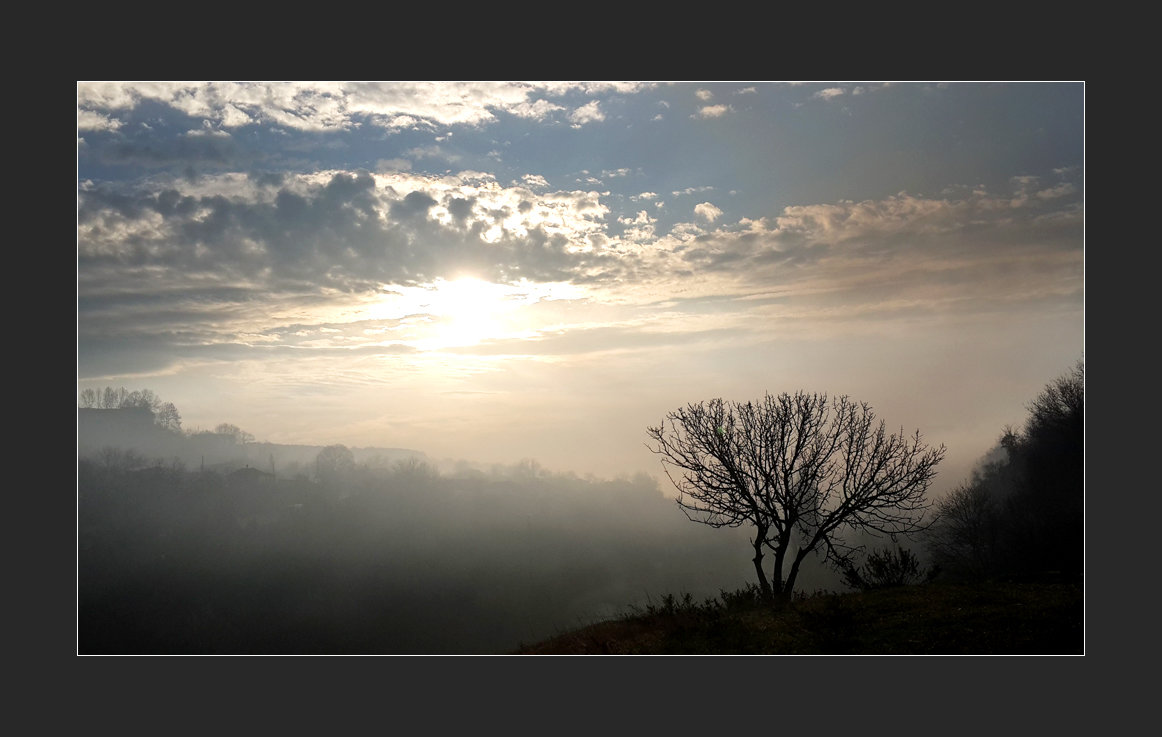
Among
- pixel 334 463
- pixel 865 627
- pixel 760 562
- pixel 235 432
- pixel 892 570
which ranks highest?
pixel 235 432

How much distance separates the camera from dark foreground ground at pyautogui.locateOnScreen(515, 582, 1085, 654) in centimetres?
992

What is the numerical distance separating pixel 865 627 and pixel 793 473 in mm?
3290

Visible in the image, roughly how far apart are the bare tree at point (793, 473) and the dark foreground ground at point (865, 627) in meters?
1.40

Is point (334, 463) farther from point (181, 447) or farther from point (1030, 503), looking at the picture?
point (1030, 503)

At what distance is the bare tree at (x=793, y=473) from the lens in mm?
12477

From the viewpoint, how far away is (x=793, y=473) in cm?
1295

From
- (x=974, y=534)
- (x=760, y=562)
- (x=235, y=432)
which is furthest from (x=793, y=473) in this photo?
(x=974, y=534)

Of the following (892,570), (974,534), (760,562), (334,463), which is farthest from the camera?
(974,534)

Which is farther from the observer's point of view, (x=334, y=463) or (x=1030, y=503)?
(x=1030, y=503)

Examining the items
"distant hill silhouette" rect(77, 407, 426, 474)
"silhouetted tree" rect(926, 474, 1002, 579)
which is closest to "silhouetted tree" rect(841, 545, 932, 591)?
"silhouetted tree" rect(926, 474, 1002, 579)

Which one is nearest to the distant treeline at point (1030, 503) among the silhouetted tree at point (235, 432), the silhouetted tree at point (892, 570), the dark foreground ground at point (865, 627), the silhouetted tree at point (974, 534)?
the silhouetted tree at point (974, 534)

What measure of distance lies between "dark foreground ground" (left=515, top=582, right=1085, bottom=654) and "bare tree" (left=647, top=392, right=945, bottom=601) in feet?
4.60

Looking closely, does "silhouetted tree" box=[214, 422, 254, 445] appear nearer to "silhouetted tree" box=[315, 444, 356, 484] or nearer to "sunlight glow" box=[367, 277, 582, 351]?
"silhouetted tree" box=[315, 444, 356, 484]
